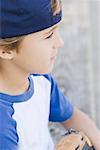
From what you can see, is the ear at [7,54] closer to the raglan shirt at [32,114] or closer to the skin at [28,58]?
the skin at [28,58]

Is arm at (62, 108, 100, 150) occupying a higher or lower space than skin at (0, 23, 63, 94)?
lower

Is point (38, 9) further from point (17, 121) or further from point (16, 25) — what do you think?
point (17, 121)

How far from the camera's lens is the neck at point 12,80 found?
1176mm

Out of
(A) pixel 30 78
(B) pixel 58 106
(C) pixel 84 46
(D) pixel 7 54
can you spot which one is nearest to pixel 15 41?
(D) pixel 7 54

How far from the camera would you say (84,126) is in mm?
1360

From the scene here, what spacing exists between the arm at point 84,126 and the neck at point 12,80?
0.23 meters

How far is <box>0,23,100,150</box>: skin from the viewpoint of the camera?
1.12 m

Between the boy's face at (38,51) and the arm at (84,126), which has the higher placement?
the boy's face at (38,51)

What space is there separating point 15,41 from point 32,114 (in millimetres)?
242

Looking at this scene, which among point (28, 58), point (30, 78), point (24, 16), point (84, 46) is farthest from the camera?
point (84, 46)

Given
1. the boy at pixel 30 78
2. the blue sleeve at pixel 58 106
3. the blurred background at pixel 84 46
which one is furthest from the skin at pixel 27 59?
the blurred background at pixel 84 46

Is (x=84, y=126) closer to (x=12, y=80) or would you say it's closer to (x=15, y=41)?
(x=12, y=80)

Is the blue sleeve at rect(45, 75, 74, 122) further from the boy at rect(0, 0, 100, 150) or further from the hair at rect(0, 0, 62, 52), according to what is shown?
the hair at rect(0, 0, 62, 52)

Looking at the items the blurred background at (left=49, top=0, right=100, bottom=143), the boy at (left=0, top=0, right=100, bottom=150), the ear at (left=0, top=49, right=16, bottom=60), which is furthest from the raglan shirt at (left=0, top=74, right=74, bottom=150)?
the blurred background at (left=49, top=0, right=100, bottom=143)
